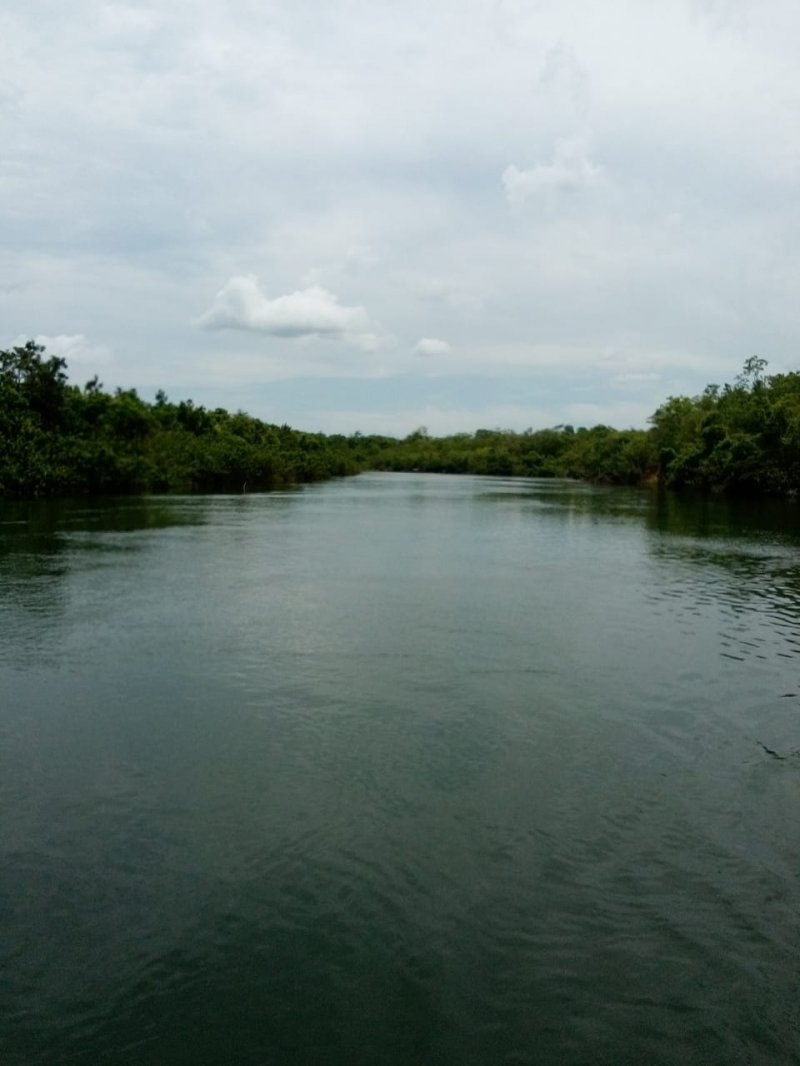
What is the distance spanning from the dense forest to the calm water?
115 feet

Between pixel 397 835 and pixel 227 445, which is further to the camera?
pixel 227 445

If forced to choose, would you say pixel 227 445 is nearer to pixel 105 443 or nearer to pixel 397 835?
pixel 105 443

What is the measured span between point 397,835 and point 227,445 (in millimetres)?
69578

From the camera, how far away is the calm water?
5.92m

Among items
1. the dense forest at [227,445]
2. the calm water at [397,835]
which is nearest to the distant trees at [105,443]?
the dense forest at [227,445]

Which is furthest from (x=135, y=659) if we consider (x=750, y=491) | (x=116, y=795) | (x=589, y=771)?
(x=750, y=491)

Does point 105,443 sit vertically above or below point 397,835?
above

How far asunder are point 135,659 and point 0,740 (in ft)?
13.4

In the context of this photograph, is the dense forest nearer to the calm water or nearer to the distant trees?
the distant trees

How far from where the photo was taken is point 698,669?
14641mm

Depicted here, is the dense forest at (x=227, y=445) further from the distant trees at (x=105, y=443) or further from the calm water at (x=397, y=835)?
the calm water at (x=397, y=835)

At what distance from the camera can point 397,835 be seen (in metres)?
8.43

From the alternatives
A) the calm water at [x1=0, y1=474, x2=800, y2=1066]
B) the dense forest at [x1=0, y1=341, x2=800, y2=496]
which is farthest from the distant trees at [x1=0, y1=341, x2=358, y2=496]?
the calm water at [x1=0, y1=474, x2=800, y2=1066]

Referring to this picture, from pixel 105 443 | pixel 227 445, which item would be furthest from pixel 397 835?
pixel 227 445
